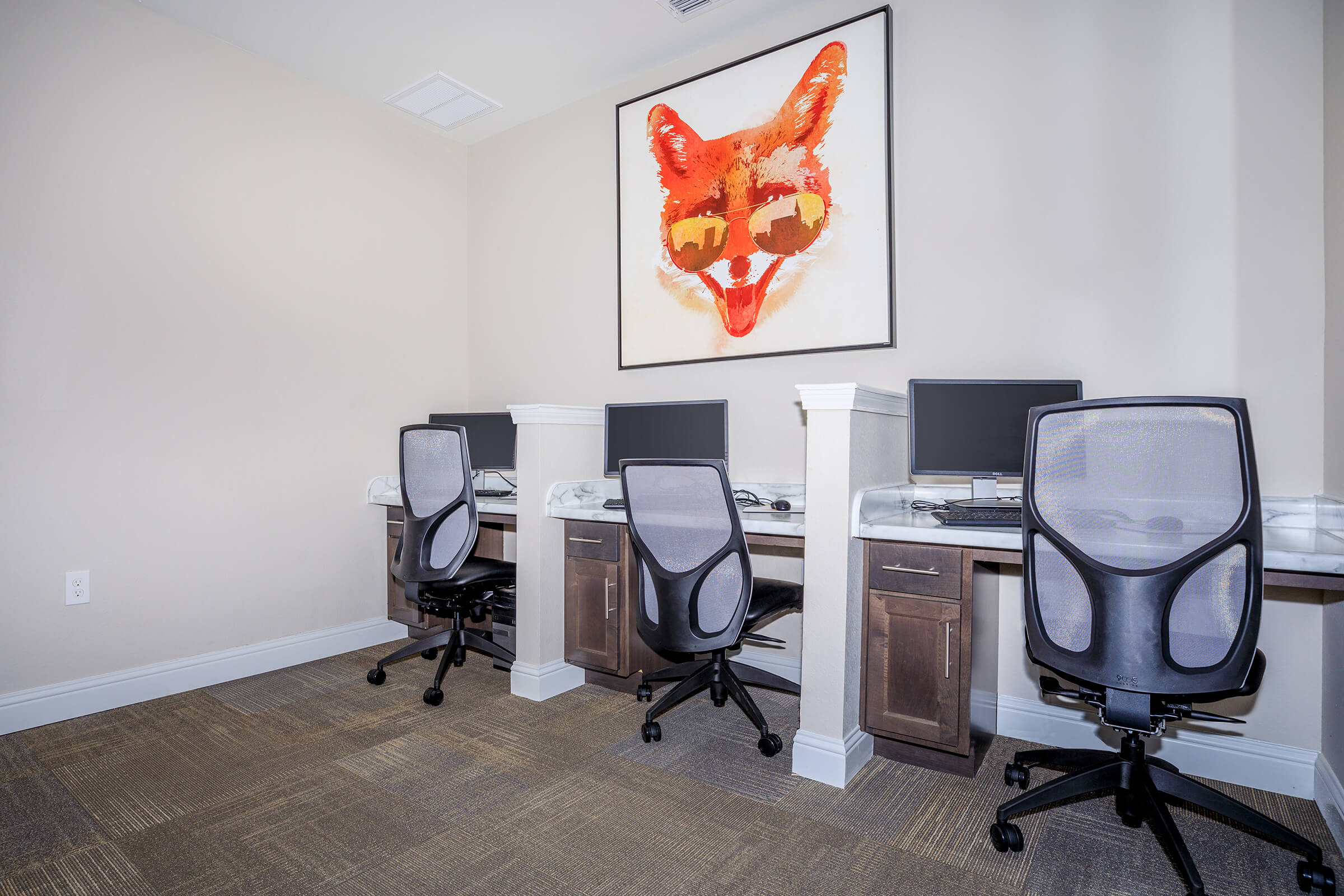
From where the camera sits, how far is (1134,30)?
2.43 m

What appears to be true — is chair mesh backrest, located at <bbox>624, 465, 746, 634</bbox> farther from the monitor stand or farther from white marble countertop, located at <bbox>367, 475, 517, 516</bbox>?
white marble countertop, located at <bbox>367, 475, 517, 516</bbox>

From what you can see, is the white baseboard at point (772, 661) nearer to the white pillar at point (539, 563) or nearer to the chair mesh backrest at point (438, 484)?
the white pillar at point (539, 563)

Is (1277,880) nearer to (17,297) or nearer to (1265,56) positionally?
(1265,56)

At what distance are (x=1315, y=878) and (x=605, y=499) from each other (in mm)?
2593

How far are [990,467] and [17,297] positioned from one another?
3.72 metres

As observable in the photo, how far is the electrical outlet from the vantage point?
285 centimetres

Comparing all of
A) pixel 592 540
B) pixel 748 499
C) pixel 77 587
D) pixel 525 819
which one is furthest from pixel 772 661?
pixel 77 587

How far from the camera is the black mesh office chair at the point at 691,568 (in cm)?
235

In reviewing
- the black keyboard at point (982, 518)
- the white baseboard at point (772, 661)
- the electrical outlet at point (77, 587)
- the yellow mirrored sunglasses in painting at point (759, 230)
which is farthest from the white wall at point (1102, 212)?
the electrical outlet at point (77, 587)

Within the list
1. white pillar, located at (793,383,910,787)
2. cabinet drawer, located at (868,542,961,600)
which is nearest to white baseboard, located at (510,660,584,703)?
Answer: white pillar, located at (793,383,910,787)

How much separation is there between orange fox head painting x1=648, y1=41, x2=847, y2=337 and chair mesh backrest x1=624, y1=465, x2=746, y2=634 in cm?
113

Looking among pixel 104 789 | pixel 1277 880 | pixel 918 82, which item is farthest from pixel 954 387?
pixel 104 789

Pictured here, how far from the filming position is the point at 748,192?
323cm

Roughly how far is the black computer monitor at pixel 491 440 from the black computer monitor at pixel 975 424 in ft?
7.00
